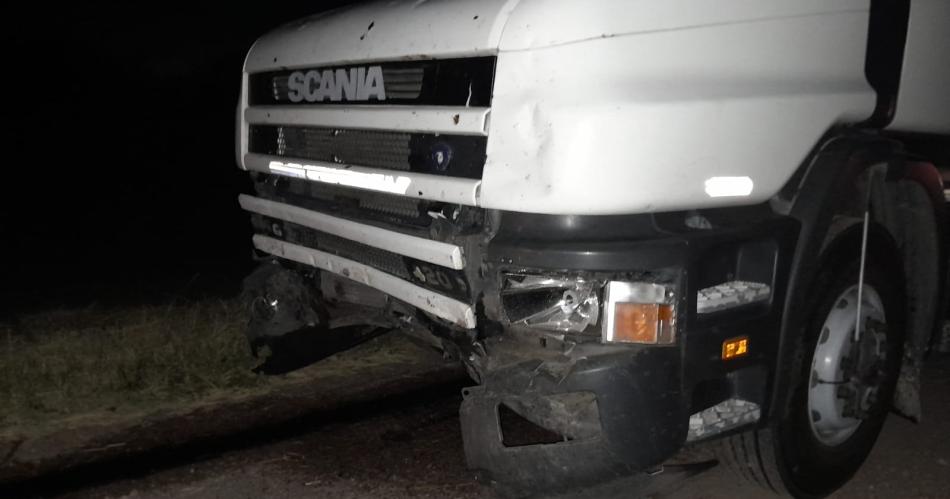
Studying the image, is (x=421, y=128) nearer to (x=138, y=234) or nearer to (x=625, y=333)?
(x=625, y=333)

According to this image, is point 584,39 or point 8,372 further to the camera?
point 8,372

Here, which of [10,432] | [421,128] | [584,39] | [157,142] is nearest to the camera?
[584,39]

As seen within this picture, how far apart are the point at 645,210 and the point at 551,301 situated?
1.41 feet

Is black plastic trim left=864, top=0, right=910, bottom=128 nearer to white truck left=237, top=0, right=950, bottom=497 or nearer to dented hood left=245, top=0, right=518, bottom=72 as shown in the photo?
white truck left=237, top=0, right=950, bottom=497

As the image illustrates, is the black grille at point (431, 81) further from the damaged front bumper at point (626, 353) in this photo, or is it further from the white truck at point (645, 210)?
the damaged front bumper at point (626, 353)

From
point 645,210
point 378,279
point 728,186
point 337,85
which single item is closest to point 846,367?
point 728,186

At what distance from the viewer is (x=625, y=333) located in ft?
8.99

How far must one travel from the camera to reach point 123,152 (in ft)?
55.1

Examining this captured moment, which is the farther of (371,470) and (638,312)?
(371,470)

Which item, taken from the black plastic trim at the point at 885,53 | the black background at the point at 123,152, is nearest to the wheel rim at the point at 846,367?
the black plastic trim at the point at 885,53

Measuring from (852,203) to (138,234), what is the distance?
825 centimetres

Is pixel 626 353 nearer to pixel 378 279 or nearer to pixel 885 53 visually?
pixel 378 279

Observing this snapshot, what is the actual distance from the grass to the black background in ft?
3.32

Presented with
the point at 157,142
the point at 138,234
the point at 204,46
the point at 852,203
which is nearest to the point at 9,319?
the point at 138,234
